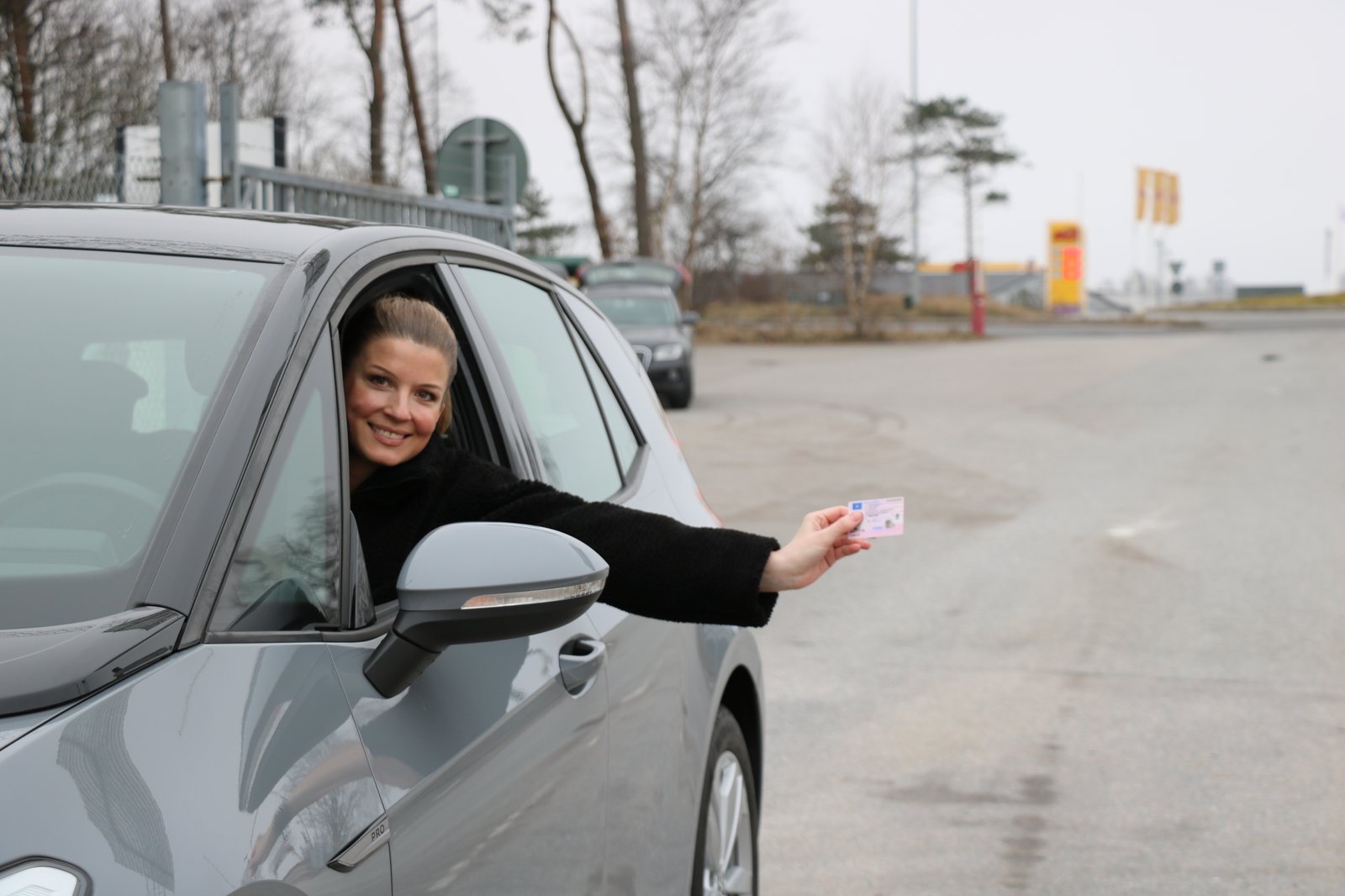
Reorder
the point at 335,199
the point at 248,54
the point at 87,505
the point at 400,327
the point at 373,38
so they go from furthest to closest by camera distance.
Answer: the point at 248,54, the point at 373,38, the point at 335,199, the point at 400,327, the point at 87,505

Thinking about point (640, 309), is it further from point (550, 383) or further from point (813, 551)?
point (813, 551)

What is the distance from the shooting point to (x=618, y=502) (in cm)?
319

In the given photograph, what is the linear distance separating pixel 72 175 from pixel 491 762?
275 inches

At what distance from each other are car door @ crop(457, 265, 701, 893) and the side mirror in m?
0.75

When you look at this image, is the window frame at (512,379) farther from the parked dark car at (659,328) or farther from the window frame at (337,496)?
the parked dark car at (659,328)

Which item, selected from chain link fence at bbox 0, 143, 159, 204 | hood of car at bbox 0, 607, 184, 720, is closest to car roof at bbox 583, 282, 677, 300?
chain link fence at bbox 0, 143, 159, 204

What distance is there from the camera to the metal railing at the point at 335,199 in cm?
816

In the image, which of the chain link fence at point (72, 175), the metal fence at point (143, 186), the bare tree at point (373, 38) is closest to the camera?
the chain link fence at point (72, 175)

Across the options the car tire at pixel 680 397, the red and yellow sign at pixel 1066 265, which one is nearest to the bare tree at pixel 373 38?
the car tire at pixel 680 397

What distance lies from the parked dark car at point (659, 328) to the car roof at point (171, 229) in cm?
1721

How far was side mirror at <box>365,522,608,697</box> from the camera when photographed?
5.85ft

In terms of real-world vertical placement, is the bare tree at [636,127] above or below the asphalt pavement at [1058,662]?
above

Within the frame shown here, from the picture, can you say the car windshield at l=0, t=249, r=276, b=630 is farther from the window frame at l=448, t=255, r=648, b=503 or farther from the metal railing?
the metal railing

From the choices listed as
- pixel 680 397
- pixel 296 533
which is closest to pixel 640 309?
pixel 680 397
